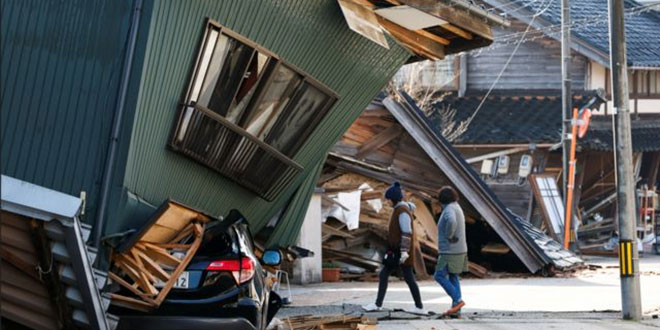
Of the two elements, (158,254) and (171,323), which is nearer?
(171,323)

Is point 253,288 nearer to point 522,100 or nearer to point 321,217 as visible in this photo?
point 321,217

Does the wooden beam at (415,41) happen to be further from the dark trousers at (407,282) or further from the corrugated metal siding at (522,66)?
the corrugated metal siding at (522,66)

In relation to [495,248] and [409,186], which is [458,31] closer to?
[409,186]

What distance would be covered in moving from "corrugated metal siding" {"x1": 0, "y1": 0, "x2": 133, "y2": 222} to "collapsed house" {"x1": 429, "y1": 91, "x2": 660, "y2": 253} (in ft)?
73.2

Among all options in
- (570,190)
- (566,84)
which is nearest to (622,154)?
(570,190)

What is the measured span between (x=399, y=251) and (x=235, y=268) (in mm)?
6039

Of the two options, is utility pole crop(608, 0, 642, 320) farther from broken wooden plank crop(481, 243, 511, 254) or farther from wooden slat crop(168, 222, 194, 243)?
broken wooden plank crop(481, 243, 511, 254)

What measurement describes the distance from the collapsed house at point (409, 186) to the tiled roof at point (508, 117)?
9.50 metres

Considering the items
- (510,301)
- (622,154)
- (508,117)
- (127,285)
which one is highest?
(508,117)

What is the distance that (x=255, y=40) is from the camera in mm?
11180

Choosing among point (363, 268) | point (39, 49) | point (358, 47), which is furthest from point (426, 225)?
point (39, 49)

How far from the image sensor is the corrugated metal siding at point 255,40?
387 inches

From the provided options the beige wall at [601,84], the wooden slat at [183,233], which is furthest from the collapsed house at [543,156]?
the wooden slat at [183,233]

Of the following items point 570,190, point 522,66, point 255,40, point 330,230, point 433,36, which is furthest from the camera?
point 522,66
